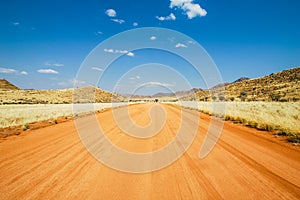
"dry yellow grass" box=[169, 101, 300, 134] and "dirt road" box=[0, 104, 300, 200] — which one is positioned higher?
"dry yellow grass" box=[169, 101, 300, 134]

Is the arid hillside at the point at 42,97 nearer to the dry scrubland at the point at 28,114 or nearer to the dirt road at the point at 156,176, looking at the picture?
the dry scrubland at the point at 28,114

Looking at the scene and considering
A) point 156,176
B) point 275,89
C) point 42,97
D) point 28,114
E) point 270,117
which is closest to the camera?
point 156,176

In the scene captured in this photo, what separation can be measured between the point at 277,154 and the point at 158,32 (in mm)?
14066

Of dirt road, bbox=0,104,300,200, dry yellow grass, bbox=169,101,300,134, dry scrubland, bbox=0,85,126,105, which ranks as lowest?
dirt road, bbox=0,104,300,200

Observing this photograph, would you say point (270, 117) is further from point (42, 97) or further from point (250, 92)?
point (42, 97)

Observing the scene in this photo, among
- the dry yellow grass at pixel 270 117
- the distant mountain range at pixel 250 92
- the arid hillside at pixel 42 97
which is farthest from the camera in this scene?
the arid hillside at pixel 42 97

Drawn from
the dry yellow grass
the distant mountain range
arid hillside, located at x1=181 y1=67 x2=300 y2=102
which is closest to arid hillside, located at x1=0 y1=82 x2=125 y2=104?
the distant mountain range

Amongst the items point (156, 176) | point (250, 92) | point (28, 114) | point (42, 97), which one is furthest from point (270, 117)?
point (42, 97)

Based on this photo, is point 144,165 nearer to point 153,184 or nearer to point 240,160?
point 153,184

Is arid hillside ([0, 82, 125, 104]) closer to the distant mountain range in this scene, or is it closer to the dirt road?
the distant mountain range

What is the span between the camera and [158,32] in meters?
17.4

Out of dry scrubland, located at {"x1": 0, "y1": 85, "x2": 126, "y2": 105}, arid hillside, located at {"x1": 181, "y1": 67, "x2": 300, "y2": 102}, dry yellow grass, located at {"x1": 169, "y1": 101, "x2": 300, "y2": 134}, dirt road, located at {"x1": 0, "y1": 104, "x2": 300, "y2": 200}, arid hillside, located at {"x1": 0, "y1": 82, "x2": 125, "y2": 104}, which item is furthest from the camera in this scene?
Result: dry scrubland, located at {"x1": 0, "y1": 85, "x2": 126, "y2": 105}

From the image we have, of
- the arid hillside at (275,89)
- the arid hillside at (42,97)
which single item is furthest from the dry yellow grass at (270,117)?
the arid hillside at (42,97)

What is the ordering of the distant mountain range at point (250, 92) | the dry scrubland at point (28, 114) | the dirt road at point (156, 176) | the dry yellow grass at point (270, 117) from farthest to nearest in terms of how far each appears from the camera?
the distant mountain range at point (250, 92) → the dry scrubland at point (28, 114) → the dry yellow grass at point (270, 117) → the dirt road at point (156, 176)
